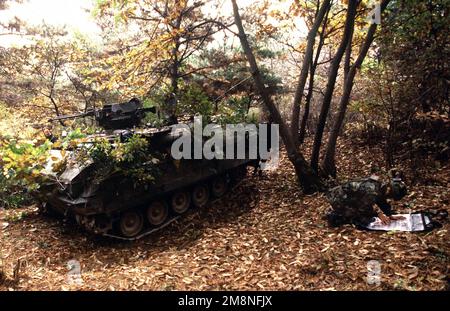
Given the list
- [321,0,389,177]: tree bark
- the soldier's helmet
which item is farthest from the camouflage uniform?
[321,0,389,177]: tree bark

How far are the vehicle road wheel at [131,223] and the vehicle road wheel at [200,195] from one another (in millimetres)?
1742

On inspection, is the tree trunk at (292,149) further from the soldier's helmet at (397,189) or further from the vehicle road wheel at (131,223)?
the vehicle road wheel at (131,223)

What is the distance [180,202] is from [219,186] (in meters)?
1.60

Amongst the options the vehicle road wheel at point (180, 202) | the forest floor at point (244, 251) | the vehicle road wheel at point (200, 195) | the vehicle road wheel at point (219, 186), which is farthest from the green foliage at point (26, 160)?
the vehicle road wheel at point (219, 186)

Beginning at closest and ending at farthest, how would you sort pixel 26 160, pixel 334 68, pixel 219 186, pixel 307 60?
pixel 26 160, pixel 334 68, pixel 307 60, pixel 219 186

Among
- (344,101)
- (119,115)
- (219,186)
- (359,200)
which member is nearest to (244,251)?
(359,200)

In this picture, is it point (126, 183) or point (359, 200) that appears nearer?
point (359, 200)

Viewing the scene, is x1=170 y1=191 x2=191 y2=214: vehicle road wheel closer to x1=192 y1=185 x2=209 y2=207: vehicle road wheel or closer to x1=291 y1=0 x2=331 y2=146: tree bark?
x1=192 y1=185 x2=209 y2=207: vehicle road wheel

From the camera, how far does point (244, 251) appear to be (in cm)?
632

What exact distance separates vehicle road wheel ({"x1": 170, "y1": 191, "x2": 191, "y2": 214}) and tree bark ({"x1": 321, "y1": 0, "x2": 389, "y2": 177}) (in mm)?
3982

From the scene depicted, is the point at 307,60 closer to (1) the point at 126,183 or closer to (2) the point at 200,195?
(2) the point at 200,195
